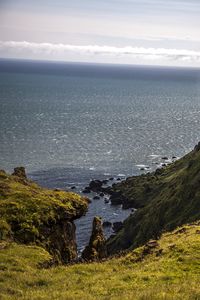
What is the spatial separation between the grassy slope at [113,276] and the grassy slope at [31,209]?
492cm

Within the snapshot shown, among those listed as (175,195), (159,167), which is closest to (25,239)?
(175,195)

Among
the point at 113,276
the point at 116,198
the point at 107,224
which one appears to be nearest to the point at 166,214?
the point at 107,224

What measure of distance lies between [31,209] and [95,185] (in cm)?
8133

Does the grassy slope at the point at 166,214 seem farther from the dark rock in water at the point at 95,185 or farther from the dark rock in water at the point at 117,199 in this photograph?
the dark rock in water at the point at 95,185

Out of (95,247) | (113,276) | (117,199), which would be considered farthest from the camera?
(117,199)

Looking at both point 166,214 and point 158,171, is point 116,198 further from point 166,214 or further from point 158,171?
point 166,214

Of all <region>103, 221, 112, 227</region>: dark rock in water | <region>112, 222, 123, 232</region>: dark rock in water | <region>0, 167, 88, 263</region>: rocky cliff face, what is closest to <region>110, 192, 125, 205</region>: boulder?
<region>103, 221, 112, 227</region>: dark rock in water

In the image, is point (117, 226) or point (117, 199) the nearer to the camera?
point (117, 226)

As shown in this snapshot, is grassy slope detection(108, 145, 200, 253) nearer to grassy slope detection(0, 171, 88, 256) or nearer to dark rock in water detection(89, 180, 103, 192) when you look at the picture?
grassy slope detection(0, 171, 88, 256)

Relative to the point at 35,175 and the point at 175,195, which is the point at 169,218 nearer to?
the point at 175,195

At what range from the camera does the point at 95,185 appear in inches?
4783

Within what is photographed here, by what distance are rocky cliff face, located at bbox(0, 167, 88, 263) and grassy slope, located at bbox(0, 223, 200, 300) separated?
5062mm

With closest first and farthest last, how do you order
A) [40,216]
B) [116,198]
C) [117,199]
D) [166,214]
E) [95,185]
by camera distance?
1. [40,216]
2. [166,214]
3. [117,199]
4. [116,198]
5. [95,185]

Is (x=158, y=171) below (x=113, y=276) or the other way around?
below
